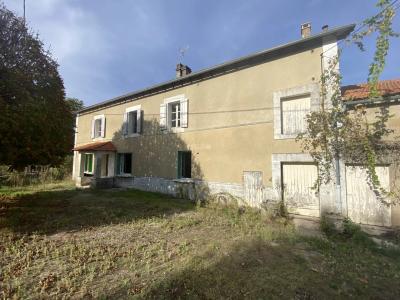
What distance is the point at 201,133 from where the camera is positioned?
11.2 metres

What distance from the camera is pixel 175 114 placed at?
1295cm

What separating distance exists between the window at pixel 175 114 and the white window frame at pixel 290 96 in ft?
17.8

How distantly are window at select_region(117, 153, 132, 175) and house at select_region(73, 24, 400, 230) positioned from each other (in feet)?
0.22

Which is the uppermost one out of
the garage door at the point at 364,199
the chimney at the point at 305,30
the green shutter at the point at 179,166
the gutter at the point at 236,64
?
the chimney at the point at 305,30

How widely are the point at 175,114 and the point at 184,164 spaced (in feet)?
9.30

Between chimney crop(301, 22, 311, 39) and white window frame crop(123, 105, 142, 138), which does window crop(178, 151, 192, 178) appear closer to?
white window frame crop(123, 105, 142, 138)

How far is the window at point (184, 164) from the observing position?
1202 centimetres

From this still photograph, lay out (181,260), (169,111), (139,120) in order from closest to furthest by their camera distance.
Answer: (181,260) < (169,111) < (139,120)

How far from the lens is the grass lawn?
3646mm

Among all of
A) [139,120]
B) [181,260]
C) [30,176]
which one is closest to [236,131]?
[181,260]

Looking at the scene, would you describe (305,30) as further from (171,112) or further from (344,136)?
(171,112)

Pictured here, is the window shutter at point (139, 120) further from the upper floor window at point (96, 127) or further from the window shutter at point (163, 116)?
the upper floor window at point (96, 127)

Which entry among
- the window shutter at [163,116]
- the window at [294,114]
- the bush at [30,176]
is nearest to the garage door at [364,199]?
the window at [294,114]

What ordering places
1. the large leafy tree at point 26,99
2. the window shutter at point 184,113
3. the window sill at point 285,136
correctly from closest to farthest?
the large leafy tree at point 26,99 < the window sill at point 285,136 < the window shutter at point 184,113
